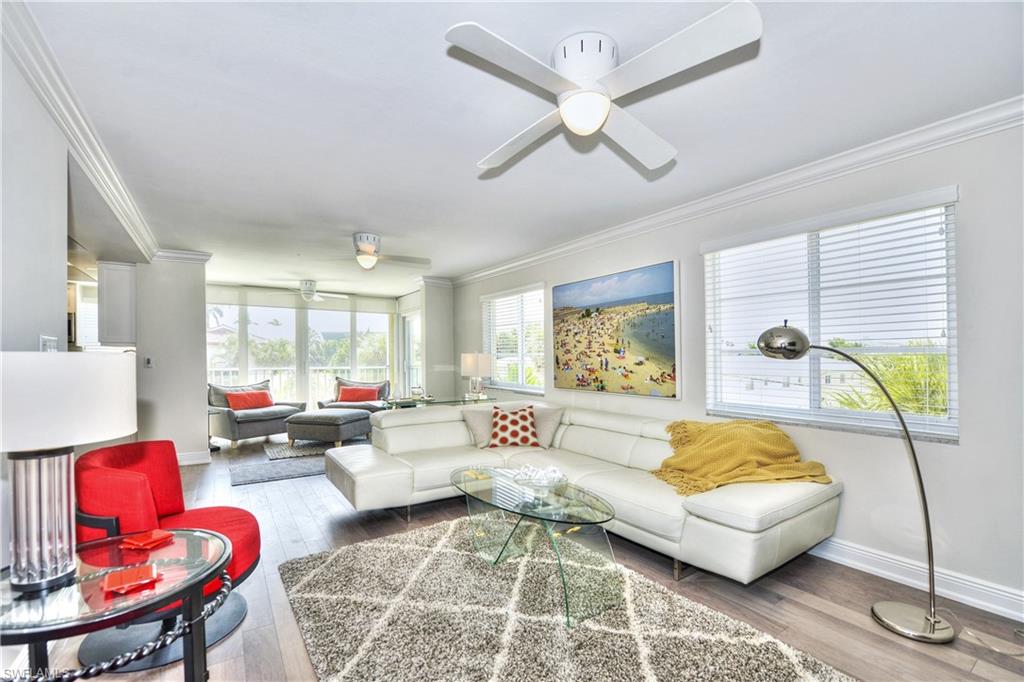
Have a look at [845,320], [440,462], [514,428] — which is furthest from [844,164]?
[440,462]

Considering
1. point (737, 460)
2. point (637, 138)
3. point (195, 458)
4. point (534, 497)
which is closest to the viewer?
point (637, 138)

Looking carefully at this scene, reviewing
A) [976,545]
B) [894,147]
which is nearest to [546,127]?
[894,147]

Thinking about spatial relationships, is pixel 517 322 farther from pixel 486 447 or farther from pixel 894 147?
pixel 894 147

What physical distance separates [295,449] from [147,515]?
4.58 meters

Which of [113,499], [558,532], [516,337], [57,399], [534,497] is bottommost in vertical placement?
[558,532]

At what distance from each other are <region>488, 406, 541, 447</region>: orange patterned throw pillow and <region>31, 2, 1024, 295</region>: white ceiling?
1899 millimetres

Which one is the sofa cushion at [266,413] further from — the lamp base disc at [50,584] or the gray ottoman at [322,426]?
the lamp base disc at [50,584]

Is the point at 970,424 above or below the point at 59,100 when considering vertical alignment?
below

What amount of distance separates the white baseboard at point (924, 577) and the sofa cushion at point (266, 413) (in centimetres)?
644

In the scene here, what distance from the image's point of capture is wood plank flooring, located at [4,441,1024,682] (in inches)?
74.5

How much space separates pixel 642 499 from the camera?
2.83 m

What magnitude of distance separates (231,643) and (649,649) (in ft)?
5.92

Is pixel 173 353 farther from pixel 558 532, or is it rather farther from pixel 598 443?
pixel 558 532

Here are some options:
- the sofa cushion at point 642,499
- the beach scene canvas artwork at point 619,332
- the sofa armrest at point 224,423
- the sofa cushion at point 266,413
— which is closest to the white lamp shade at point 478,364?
the beach scene canvas artwork at point 619,332
